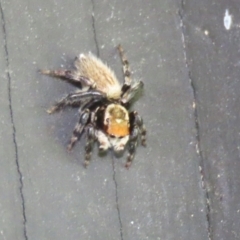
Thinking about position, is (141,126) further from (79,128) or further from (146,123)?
(79,128)

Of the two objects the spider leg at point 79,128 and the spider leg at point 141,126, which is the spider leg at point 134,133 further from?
the spider leg at point 79,128

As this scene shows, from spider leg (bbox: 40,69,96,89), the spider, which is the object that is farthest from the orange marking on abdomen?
spider leg (bbox: 40,69,96,89)

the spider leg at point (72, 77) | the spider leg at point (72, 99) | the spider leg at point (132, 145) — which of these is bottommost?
the spider leg at point (132, 145)

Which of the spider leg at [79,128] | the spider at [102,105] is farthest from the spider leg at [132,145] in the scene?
the spider leg at [79,128]

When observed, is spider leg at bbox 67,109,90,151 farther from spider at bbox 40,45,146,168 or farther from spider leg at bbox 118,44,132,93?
spider leg at bbox 118,44,132,93

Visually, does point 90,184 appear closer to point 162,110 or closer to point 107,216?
point 107,216

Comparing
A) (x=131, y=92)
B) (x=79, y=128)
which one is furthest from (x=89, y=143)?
(x=131, y=92)
